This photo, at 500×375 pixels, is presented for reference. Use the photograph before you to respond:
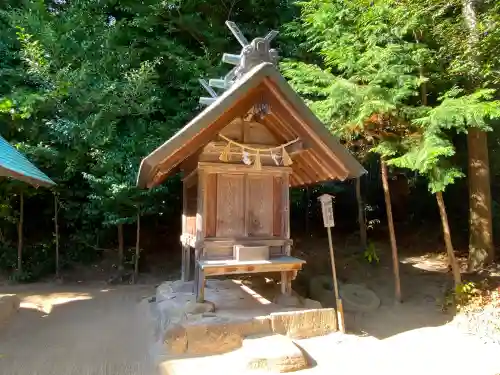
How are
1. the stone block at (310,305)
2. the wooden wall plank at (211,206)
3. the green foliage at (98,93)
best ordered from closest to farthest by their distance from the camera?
1. the wooden wall plank at (211,206)
2. the stone block at (310,305)
3. the green foliage at (98,93)

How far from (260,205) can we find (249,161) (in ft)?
2.75

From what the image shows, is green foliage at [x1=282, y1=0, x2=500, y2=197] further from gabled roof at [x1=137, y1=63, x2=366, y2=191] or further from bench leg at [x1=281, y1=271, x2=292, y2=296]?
bench leg at [x1=281, y1=271, x2=292, y2=296]

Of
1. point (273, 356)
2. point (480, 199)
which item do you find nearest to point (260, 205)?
point (273, 356)

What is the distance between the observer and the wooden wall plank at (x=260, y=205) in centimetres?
607

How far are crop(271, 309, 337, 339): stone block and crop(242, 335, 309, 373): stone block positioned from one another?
38 cm

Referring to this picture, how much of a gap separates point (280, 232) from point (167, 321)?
2.38 meters

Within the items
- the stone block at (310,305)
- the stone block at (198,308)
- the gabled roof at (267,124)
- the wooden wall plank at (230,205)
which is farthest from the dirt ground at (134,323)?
the gabled roof at (267,124)

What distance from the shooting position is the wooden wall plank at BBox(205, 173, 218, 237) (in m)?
5.82

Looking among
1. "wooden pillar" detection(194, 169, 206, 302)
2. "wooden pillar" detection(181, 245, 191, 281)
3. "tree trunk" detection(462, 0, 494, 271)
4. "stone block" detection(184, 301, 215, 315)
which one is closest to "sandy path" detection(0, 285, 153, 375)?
"stone block" detection(184, 301, 215, 315)

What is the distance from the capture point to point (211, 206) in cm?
585

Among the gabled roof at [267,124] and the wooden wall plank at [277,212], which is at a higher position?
the gabled roof at [267,124]

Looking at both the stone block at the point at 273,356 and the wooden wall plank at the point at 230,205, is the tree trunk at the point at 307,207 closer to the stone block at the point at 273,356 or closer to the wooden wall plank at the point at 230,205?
the wooden wall plank at the point at 230,205

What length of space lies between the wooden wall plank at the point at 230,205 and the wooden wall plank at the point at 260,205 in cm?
14

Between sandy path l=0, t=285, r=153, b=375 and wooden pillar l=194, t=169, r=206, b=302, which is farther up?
wooden pillar l=194, t=169, r=206, b=302
